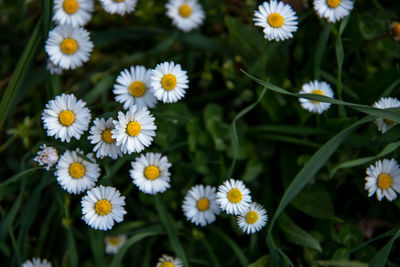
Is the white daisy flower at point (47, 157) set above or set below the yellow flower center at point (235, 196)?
above

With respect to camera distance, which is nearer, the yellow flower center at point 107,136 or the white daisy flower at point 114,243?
the yellow flower center at point 107,136

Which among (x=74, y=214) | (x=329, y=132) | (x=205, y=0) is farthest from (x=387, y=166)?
(x=74, y=214)

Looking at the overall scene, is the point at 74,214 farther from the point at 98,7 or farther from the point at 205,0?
the point at 205,0

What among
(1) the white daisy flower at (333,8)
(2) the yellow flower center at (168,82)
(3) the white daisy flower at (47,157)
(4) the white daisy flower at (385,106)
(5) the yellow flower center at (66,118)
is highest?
(1) the white daisy flower at (333,8)

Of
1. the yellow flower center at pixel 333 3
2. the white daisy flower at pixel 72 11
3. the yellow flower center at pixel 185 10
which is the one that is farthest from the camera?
the yellow flower center at pixel 185 10

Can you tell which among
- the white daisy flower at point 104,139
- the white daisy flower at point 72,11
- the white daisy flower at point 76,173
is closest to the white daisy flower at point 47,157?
the white daisy flower at point 76,173

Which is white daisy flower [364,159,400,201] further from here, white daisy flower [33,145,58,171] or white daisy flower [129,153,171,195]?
white daisy flower [33,145,58,171]

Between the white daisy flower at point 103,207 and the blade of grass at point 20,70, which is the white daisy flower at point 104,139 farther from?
the blade of grass at point 20,70
